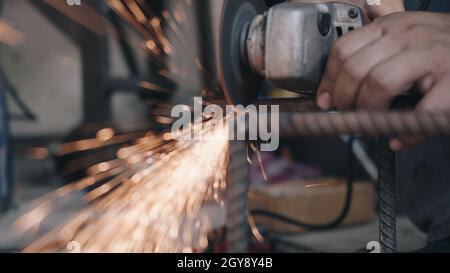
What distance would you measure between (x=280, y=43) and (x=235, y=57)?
0.11 metres

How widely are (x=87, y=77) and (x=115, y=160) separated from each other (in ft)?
1.40

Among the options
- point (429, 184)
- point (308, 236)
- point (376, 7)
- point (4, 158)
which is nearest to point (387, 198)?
point (429, 184)

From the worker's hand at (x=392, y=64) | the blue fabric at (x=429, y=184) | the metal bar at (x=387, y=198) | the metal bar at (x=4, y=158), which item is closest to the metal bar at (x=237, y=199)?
the worker's hand at (x=392, y=64)

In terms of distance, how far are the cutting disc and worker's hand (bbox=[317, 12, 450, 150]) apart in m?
0.16

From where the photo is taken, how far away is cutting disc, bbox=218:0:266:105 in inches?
34.7

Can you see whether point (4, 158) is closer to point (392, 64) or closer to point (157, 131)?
point (157, 131)

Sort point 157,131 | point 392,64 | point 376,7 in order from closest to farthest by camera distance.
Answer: point 392,64 < point 376,7 < point 157,131

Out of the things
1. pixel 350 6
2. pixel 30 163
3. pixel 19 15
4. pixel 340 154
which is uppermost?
pixel 19 15

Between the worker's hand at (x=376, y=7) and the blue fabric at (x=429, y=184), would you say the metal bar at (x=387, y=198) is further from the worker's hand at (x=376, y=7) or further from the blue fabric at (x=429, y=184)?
the worker's hand at (x=376, y=7)

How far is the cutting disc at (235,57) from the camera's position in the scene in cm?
88

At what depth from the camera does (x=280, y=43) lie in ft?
2.77
